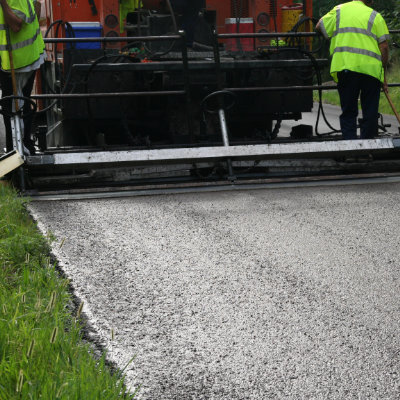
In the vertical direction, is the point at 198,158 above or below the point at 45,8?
below

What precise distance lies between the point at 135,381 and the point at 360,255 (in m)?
2.23

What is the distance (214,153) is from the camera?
7.45 metres

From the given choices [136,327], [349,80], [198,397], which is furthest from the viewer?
[349,80]

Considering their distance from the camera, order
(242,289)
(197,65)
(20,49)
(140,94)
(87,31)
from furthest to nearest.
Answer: (87,31) → (197,65) → (20,49) → (140,94) → (242,289)


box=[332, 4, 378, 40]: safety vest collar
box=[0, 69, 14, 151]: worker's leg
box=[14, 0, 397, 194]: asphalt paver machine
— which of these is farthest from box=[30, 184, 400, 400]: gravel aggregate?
box=[332, 4, 378, 40]: safety vest collar

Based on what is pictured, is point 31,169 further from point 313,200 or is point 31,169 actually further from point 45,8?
point 45,8

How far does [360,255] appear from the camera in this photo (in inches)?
198

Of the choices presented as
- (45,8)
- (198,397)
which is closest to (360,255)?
(198,397)

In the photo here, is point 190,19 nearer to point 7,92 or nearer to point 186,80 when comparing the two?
point 186,80

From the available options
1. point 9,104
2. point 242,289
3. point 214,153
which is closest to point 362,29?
point 214,153

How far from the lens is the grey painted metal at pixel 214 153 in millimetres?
7191

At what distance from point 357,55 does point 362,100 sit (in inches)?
20.3

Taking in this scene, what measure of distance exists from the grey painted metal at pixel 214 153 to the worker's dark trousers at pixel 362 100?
0.98m

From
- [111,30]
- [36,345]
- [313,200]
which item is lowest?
[313,200]
